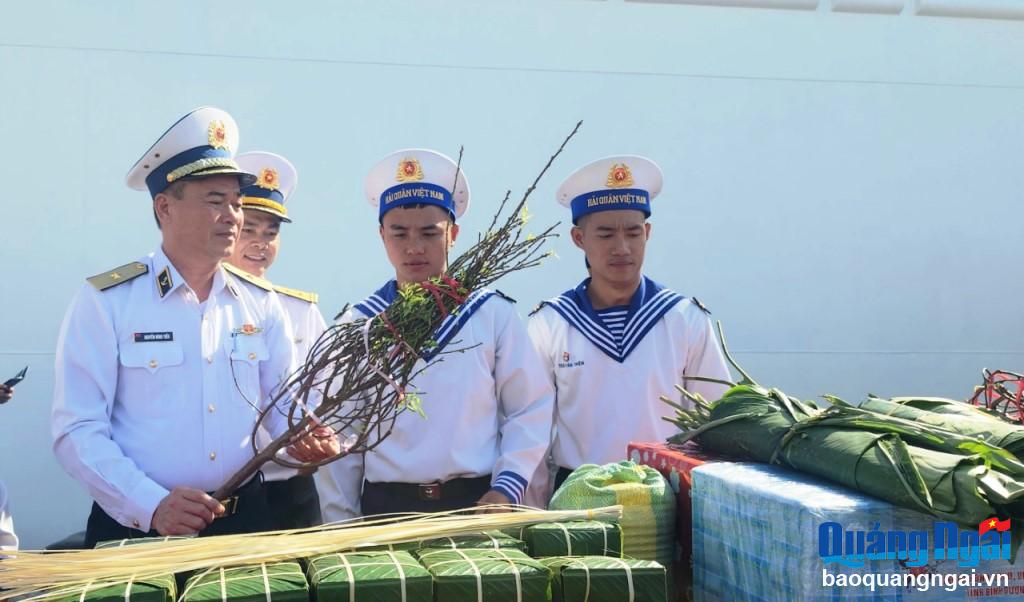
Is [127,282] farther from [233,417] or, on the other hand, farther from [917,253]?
[917,253]

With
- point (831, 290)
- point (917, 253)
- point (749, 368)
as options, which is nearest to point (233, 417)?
point (749, 368)

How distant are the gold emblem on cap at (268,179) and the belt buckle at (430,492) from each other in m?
1.58

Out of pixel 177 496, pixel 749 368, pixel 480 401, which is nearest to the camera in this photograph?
pixel 177 496

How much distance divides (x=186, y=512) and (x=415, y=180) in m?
1.11

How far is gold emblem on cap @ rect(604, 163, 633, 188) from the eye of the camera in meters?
3.14

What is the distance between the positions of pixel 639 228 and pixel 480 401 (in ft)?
2.90

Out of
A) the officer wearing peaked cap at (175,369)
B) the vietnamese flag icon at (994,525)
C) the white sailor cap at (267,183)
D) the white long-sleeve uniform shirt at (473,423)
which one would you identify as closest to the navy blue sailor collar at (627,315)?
the white long-sleeve uniform shirt at (473,423)

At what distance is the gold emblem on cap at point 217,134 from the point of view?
7.86 ft

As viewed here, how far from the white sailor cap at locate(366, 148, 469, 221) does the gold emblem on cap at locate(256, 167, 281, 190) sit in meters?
0.96

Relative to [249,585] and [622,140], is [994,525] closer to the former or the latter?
[249,585]

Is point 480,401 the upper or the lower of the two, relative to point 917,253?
lower

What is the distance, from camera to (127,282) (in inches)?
93.6

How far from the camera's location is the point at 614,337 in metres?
3.06

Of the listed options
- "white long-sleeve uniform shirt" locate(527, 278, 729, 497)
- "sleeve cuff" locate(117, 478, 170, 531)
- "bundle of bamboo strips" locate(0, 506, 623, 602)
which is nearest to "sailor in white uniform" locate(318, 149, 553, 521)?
"white long-sleeve uniform shirt" locate(527, 278, 729, 497)
